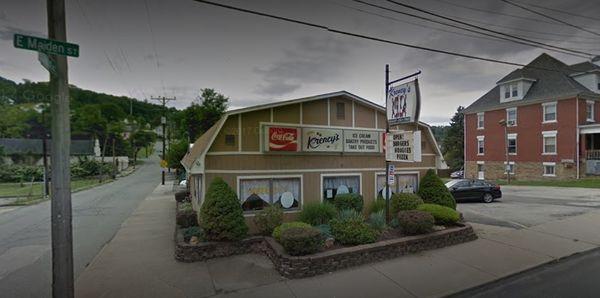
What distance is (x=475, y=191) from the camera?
58.2ft

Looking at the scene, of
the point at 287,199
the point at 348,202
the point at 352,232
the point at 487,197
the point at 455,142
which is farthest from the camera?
the point at 455,142

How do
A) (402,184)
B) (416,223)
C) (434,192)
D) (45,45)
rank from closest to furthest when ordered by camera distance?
(45,45) → (416,223) → (434,192) → (402,184)

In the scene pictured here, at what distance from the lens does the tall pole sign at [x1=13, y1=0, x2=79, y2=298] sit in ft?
14.7

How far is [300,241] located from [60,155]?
4812 mm

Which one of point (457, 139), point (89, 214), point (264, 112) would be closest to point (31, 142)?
point (89, 214)

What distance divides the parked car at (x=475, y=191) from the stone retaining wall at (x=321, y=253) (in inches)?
380

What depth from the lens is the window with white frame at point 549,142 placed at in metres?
28.2

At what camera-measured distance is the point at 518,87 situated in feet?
102

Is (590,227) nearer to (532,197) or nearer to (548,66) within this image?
(532,197)

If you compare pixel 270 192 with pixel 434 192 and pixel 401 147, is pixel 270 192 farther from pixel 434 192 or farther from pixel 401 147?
pixel 434 192

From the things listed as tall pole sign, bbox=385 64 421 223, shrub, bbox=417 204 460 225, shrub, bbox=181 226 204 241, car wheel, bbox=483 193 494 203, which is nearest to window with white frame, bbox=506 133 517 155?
car wheel, bbox=483 193 494 203

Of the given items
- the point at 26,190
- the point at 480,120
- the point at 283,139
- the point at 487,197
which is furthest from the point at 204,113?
the point at 480,120

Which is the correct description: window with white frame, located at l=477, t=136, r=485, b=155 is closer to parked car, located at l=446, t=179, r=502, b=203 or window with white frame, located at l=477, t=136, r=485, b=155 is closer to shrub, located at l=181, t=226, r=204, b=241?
parked car, located at l=446, t=179, r=502, b=203

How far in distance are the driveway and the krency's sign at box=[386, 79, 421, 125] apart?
6.47 metres
